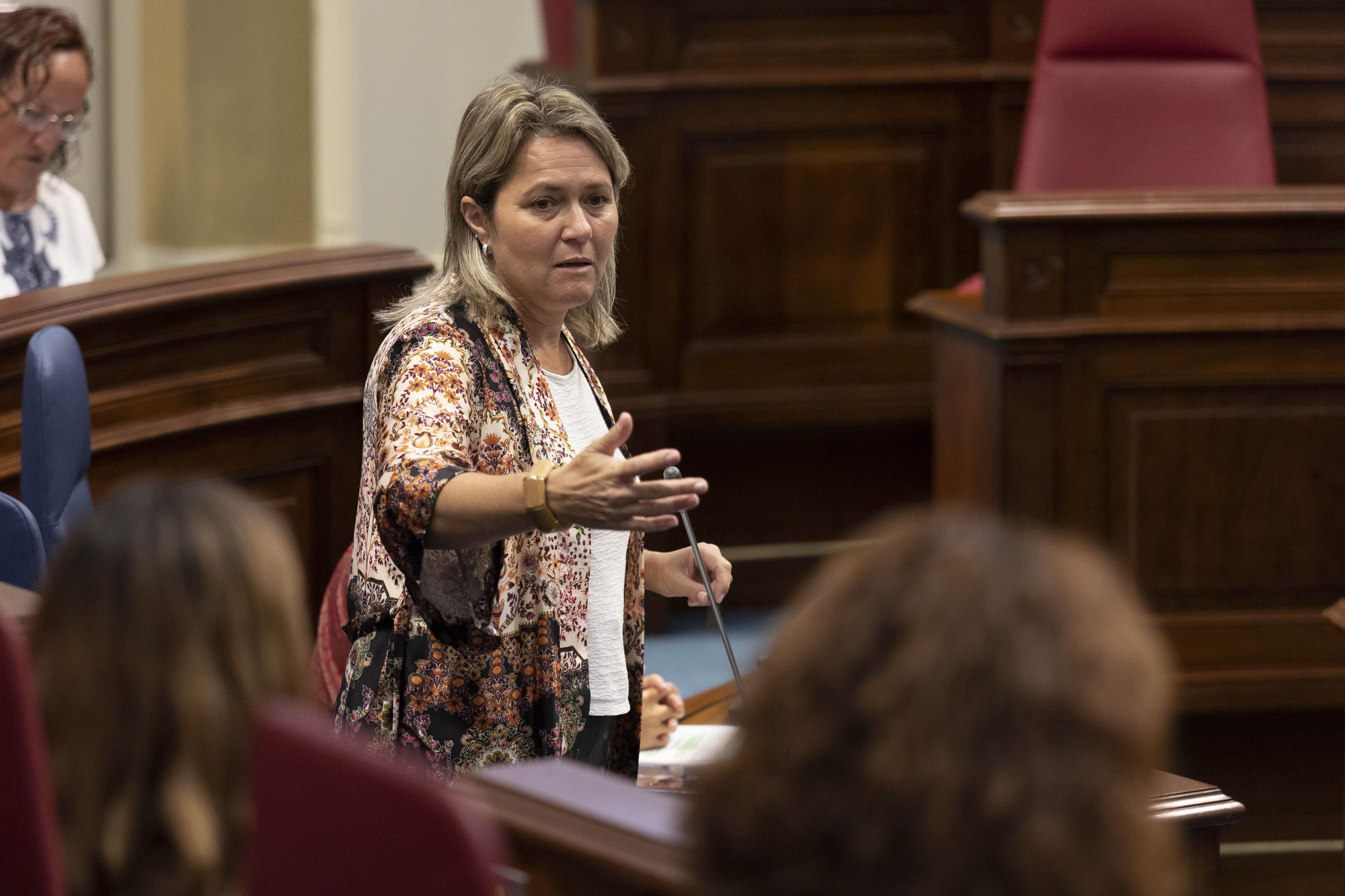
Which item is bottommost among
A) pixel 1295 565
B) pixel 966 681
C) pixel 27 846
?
pixel 1295 565

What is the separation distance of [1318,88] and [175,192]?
165 inches

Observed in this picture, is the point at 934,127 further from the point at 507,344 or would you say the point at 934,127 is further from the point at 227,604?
the point at 227,604

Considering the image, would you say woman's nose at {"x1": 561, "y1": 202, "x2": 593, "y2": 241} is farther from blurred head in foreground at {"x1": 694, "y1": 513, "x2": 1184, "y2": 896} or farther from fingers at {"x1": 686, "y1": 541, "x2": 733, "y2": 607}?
blurred head in foreground at {"x1": 694, "y1": 513, "x2": 1184, "y2": 896}

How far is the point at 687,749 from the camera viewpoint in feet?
6.37

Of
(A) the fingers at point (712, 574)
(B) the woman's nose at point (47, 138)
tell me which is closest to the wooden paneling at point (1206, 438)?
(A) the fingers at point (712, 574)

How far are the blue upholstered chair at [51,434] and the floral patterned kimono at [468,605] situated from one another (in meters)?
0.51

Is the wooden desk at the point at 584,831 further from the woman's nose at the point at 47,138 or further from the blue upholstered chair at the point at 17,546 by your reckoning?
the woman's nose at the point at 47,138

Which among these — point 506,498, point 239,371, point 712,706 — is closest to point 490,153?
point 506,498

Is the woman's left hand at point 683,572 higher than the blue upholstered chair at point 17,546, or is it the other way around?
the blue upholstered chair at point 17,546

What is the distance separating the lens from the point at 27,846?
76 cm

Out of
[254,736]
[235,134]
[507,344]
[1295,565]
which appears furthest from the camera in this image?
[235,134]

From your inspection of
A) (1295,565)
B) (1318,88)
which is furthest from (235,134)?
(1295,565)

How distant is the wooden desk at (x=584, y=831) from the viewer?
0.90 metres

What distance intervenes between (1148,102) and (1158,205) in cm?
101
